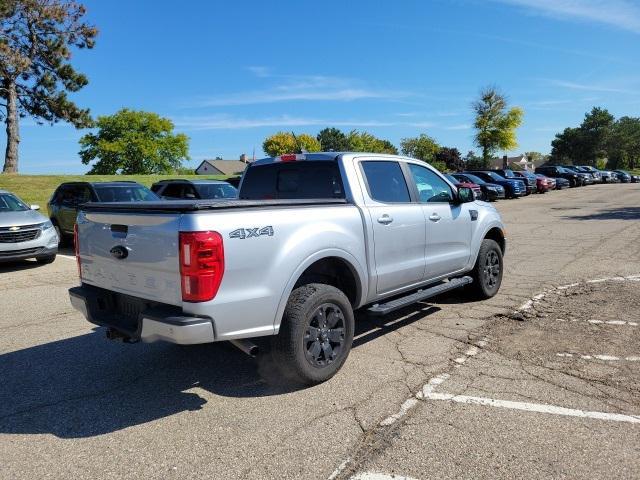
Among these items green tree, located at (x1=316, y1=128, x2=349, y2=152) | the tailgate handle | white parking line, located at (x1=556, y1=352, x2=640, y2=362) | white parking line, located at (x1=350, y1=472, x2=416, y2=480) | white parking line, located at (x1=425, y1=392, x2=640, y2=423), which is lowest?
white parking line, located at (x1=350, y1=472, x2=416, y2=480)

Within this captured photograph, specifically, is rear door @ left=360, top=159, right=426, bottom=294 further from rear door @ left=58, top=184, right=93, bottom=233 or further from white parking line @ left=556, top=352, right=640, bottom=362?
rear door @ left=58, top=184, right=93, bottom=233

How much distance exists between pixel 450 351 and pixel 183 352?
2615 mm

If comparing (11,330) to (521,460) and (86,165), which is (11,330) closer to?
(521,460)

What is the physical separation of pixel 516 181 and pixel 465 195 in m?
26.5

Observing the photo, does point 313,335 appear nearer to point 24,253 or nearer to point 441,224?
point 441,224

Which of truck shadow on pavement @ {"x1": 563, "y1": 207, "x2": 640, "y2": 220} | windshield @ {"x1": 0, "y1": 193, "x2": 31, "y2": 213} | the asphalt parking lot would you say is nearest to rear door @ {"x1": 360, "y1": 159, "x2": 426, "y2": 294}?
the asphalt parking lot

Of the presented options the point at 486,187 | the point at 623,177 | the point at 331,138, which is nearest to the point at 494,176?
the point at 486,187

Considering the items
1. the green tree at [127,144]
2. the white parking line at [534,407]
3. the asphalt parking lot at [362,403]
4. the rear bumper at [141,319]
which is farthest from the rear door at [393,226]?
the green tree at [127,144]

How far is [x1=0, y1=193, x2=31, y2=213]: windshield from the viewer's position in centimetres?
1038

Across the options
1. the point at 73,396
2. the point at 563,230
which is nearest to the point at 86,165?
the point at 563,230

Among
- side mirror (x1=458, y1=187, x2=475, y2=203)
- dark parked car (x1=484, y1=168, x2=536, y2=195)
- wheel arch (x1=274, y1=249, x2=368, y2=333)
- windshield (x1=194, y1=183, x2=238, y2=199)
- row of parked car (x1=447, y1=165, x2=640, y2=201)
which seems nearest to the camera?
wheel arch (x1=274, y1=249, x2=368, y2=333)

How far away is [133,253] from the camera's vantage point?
371 centimetres

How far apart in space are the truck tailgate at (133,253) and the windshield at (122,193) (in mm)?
8366

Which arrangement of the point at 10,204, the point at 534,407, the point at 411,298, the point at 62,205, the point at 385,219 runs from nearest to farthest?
the point at 534,407 → the point at 385,219 → the point at 411,298 → the point at 10,204 → the point at 62,205
